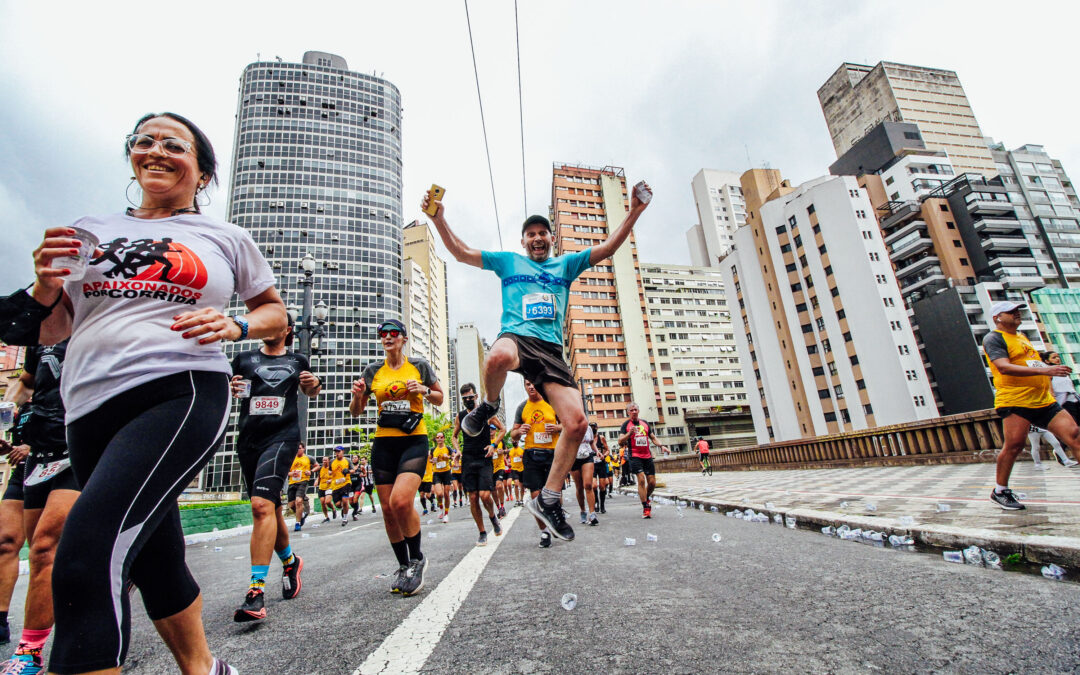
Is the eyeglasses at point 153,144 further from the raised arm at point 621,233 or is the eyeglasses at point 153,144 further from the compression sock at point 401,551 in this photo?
the compression sock at point 401,551

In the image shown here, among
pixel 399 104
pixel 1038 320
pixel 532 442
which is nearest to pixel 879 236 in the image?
pixel 1038 320

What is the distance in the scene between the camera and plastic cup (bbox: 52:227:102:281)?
58.2 inches

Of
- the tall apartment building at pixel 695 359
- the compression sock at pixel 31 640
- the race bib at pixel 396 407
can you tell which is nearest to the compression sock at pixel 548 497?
the race bib at pixel 396 407

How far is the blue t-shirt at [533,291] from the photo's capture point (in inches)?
145

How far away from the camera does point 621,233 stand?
4.05 metres

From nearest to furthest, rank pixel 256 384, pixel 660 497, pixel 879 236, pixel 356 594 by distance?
pixel 356 594 → pixel 256 384 → pixel 660 497 → pixel 879 236

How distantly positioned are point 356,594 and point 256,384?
1.94m

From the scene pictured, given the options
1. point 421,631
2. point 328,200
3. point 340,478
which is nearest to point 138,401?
point 421,631

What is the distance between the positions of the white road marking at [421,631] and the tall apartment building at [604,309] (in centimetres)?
7280

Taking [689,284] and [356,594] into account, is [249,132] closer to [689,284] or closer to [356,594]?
[689,284]

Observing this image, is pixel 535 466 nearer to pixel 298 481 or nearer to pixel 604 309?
pixel 298 481

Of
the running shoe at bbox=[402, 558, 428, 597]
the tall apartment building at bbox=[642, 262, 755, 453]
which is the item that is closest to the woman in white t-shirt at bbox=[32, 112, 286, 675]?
the running shoe at bbox=[402, 558, 428, 597]

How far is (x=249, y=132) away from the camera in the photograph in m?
84.4

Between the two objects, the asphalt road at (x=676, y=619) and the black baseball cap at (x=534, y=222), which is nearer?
the asphalt road at (x=676, y=619)
